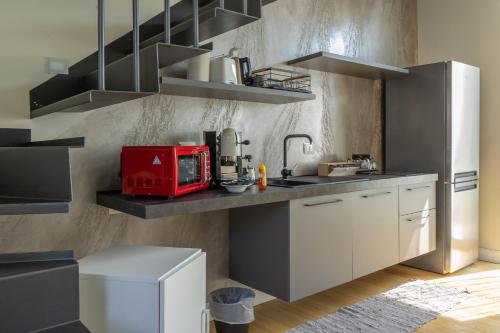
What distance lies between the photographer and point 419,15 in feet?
14.1

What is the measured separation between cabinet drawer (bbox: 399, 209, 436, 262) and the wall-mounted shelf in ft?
8.19

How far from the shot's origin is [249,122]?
2781 mm

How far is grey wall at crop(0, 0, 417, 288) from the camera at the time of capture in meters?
2.06

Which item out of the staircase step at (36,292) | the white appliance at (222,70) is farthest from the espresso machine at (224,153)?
the staircase step at (36,292)

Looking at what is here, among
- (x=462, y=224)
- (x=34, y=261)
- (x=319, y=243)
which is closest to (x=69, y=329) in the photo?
(x=34, y=261)

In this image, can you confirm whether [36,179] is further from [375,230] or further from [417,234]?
[417,234]

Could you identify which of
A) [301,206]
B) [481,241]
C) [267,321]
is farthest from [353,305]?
[481,241]

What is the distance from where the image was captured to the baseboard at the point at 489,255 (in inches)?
148

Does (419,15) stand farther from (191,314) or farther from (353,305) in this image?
(191,314)

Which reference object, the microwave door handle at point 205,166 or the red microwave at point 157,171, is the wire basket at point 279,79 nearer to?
the microwave door handle at point 205,166

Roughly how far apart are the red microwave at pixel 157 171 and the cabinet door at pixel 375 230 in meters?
1.24

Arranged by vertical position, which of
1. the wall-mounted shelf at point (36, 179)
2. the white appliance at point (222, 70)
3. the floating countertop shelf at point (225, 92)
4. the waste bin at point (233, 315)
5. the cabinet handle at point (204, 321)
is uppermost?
the white appliance at point (222, 70)

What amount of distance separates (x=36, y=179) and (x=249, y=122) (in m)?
1.67

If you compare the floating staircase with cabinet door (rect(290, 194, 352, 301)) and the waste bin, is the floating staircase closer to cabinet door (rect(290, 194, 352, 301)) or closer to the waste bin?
cabinet door (rect(290, 194, 352, 301))
